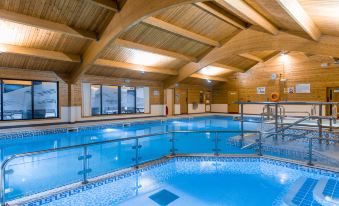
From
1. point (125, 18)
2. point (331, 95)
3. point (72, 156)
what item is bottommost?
point (72, 156)

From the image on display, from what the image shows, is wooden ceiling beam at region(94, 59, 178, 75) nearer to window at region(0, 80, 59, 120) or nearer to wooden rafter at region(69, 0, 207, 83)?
wooden rafter at region(69, 0, 207, 83)

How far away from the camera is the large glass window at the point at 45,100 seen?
31.6 feet

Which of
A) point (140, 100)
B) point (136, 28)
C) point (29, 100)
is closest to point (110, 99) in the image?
point (140, 100)

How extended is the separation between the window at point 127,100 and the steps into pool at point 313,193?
33.2 feet

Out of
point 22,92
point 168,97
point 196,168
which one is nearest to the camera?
point 196,168

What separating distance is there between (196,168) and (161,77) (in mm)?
9262

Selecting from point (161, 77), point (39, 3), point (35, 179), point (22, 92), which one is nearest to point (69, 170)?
point (35, 179)

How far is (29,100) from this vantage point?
30.7 feet

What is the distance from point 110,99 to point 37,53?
222 inches

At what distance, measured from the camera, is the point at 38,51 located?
7.46 m

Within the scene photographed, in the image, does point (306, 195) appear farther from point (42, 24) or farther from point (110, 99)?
point (110, 99)

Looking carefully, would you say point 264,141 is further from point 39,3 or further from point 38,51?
point 38,51

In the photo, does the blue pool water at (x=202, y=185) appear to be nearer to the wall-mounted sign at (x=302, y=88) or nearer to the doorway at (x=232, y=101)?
the wall-mounted sign at (x=302, y=88)

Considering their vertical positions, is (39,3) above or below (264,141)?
above
